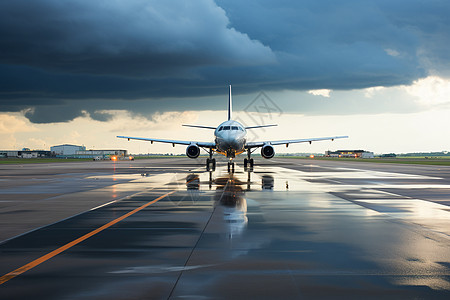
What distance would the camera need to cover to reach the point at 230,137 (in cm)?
4212

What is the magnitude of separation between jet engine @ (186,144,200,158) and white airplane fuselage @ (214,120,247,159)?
13.4ft

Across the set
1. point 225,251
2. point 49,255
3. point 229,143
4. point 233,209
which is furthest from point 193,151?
point 49,255

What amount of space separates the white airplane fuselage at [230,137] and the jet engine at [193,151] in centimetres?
408

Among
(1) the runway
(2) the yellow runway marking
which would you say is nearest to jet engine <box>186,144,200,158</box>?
(1) the runway

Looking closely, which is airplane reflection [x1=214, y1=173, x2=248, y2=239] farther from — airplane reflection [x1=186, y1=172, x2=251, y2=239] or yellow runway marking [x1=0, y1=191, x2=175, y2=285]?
yellow runway marking [x1=0, y1=191, x2=175, y2=285]

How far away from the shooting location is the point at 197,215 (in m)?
13.7

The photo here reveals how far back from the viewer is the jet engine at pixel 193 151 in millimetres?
47888

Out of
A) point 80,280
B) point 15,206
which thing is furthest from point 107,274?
point 15,206

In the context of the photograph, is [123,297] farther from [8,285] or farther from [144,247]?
[144,247]

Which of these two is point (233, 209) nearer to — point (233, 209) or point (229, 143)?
point (233, 209)

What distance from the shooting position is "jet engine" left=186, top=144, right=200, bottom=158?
47888 millimetres

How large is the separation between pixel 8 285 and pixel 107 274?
1.41m

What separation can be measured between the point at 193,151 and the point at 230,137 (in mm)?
7398

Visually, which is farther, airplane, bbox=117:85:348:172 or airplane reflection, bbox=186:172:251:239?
airplane, bbox=117:85:348:172
